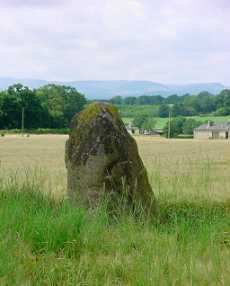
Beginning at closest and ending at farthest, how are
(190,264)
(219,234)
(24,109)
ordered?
(190,264), (219,234), (24,109)

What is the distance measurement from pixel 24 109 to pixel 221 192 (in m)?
86.2

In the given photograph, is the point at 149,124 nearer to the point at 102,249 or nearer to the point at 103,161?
the point at 103,161

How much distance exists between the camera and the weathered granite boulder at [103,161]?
26.1 feet

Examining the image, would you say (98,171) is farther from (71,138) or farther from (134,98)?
(134,98)

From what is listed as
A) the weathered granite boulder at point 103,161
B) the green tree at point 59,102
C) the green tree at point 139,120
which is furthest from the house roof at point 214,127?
the weathered granite boulder at point 103,161

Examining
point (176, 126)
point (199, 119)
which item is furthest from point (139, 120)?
point (199, 119)

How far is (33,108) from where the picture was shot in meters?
97.4

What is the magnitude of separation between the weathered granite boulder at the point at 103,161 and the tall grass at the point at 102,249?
978 mm

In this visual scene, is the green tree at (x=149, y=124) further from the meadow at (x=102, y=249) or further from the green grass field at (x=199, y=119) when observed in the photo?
the meadow at (x=102, y=249)

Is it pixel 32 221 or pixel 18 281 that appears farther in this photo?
pixel 32 221

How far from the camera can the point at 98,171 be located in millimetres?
8078

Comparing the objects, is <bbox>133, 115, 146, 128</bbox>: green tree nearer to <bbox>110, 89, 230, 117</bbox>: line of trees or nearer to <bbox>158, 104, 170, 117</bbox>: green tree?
<bbox>110, 89, 230, 117</bbox>: line of trees

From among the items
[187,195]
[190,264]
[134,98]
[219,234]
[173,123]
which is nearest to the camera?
[190,264]

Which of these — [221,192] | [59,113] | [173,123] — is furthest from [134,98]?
[221,192]
